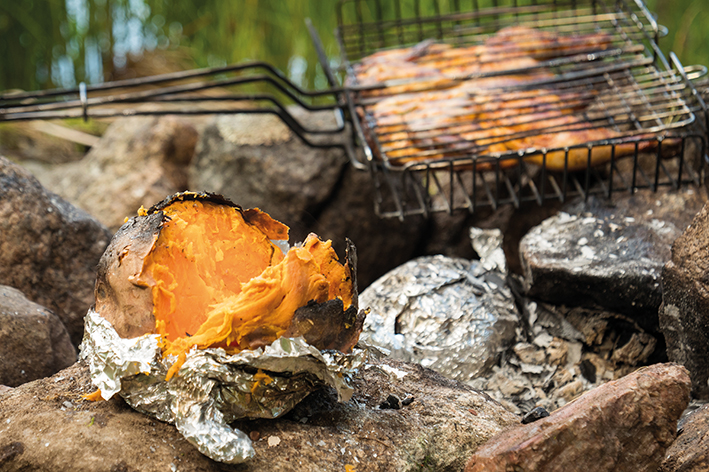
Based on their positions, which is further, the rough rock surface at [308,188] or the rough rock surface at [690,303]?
the rough rock surface at [308,188]

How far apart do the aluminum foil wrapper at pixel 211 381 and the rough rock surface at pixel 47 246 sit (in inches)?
32.3

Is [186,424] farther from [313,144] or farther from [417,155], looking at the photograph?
[313,144]

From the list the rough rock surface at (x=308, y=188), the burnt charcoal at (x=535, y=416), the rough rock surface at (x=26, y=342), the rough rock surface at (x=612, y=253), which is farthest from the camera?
the rough rock surface at (x=308, y=188)

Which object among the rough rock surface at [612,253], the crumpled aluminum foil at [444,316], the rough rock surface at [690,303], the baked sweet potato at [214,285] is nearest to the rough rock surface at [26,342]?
the baked sweet potato at [214,285]

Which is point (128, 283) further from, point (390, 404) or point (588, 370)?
point (588, 370)

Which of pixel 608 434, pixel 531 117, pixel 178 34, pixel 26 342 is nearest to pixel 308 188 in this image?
pixel 531 117

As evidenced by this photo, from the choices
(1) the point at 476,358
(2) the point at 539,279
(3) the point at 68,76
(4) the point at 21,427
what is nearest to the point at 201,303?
(4) the point at 21,427

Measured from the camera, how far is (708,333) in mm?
1395

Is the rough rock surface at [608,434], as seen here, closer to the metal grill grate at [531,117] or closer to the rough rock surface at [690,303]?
the rough rock surface at [690,303]

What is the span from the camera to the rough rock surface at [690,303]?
4.44 ft

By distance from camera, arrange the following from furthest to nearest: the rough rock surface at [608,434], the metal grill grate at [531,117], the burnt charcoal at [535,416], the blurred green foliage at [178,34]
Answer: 1. the blurred green foliage at [178,34]
2. the metal grill grate at [531,117]
3. the burnt charcoal at [535,416]
4. the rough rock surface at [608,434]

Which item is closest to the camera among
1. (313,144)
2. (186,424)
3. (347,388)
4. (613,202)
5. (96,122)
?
(186,424)

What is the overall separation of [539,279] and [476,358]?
315 mm

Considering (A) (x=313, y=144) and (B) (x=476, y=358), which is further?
(A) (x=313, y=144)
